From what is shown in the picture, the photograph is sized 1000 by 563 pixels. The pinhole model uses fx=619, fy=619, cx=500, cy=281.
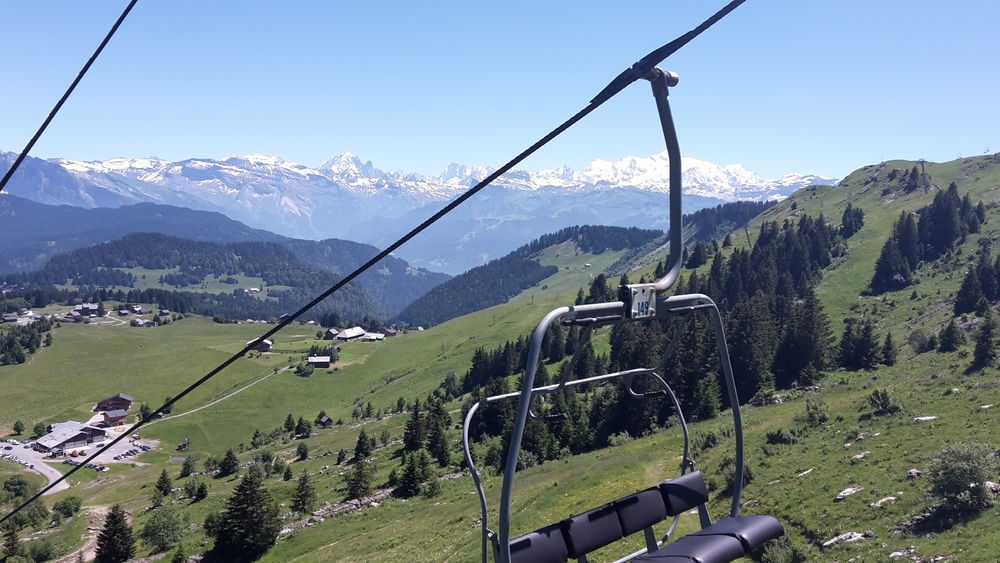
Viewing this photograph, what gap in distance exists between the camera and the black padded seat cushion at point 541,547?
8.14m

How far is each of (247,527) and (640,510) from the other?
4405 cm

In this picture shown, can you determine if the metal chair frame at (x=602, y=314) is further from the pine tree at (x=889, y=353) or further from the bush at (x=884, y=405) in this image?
the pine tree at (x=889, y=353)

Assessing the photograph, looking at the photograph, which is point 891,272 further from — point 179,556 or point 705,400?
point 179,556

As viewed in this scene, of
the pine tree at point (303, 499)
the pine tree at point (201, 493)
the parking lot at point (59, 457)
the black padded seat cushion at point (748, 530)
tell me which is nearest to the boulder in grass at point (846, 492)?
the black padded seat cushion at point (748, 530)

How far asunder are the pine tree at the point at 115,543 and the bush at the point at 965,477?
Result: 184ft

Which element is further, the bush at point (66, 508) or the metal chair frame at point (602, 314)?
the bush at point (66, 508)

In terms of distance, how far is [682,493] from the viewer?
10.9 m

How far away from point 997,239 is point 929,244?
11.4 meters

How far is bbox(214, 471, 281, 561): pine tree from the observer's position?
46031 millimetres

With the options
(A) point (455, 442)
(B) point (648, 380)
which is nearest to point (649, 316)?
(B) point (648, 380)

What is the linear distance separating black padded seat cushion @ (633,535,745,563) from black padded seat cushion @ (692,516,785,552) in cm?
16

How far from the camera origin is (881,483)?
25.6m

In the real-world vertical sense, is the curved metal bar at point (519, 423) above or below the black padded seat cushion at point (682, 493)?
above

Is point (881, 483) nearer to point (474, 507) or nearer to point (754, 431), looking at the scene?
point (754, 431)
